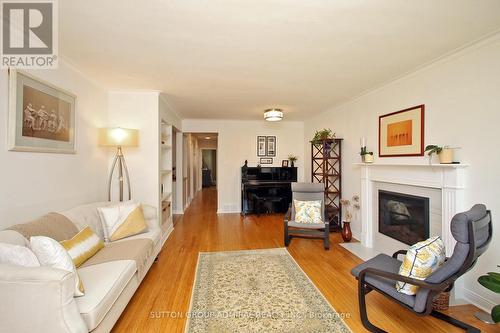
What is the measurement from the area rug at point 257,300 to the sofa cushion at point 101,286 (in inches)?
24.9

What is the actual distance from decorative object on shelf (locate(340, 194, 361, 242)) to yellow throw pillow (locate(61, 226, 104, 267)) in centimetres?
340

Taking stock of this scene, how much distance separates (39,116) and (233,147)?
4.19m

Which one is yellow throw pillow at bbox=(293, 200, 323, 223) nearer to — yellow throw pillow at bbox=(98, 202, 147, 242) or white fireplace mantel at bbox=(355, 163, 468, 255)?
white fireplace mantel at bbox=(355, 163, 468, 255)

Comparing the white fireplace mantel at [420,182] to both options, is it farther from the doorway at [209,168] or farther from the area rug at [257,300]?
the doorway at [209,168]

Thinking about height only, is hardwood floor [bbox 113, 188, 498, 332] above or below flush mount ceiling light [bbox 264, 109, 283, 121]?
below

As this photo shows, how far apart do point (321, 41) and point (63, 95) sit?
2.71 m

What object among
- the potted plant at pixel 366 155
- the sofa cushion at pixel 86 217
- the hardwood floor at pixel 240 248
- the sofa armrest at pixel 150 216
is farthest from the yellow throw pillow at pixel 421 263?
the sofa cushion at pixel 86 217

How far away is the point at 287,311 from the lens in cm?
207

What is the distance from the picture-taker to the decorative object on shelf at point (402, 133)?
2.77 meters

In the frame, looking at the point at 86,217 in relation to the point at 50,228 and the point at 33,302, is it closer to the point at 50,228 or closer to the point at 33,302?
the point at 50,228

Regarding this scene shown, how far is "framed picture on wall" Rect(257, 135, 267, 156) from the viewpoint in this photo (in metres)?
6.19

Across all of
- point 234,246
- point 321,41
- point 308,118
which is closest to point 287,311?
→ point 234,246

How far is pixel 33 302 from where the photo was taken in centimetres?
129

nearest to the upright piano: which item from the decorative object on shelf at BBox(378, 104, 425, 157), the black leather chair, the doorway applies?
the decorative object on shelf at BBox(378, 104, 425, 157)
